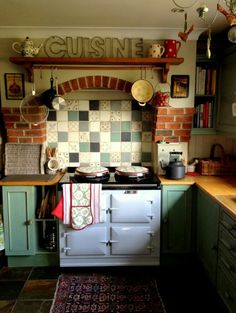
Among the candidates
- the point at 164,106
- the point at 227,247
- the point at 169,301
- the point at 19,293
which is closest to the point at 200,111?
the point at 164,106

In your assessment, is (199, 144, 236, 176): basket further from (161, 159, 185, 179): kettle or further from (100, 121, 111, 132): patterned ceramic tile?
(100, 121, 111, 132): patterned ceramic tile

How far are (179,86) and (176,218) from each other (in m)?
1.22

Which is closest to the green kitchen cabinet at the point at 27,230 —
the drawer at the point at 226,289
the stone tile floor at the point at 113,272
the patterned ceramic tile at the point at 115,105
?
the stone tile floor at the point at 113,272

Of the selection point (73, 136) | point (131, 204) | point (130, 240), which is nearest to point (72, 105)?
point (73, 136)

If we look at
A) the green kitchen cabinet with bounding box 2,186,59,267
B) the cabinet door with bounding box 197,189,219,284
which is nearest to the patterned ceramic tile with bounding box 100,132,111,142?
the green kitchen cabinet with bounding box 2,186,59,267

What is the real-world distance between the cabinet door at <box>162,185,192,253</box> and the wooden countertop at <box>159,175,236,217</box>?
76 millimetres

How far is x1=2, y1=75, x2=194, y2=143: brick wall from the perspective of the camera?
274cm

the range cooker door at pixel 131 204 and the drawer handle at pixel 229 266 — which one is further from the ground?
the range cooker door at pixel 131 204

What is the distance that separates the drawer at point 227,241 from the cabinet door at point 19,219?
154cm

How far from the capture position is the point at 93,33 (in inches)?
105

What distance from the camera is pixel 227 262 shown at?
1.90 meters

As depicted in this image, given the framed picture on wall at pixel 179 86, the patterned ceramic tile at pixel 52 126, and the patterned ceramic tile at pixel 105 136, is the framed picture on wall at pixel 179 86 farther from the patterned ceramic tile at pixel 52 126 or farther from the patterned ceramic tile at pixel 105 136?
the patterned ceramic tile at pixel 52 126

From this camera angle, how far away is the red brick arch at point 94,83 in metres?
2.73

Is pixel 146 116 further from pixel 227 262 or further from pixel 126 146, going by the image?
pixel 227 262
